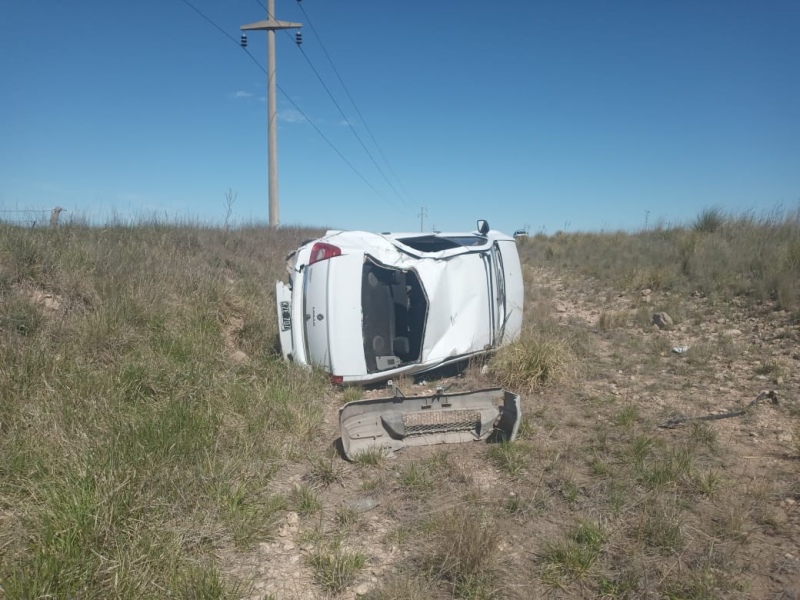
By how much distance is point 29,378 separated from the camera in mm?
4172

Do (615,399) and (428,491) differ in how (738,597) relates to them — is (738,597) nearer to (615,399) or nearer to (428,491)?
(428,491)

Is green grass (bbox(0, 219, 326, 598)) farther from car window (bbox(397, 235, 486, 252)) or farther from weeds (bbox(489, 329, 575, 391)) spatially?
car window (bbox(397, 235, 486, 252))

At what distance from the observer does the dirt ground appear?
8.89 ft

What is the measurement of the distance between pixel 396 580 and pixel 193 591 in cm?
96

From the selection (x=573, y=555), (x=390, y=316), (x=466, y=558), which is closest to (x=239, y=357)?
(x=390, y=316)

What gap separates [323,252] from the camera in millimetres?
5438

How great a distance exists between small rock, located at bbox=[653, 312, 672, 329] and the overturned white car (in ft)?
11.7

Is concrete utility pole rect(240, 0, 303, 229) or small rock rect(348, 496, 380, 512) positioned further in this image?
concrete utility pole rect(240, 0, 303, 229)

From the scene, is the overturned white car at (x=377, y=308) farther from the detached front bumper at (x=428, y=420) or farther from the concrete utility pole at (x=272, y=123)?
the concrete utility pole at (x=272, y=123)

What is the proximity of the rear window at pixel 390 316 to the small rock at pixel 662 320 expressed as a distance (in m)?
4.36

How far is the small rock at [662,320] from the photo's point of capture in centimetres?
828

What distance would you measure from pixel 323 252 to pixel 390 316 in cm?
112

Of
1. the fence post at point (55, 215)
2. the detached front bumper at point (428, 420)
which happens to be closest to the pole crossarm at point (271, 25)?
the fence post at point (55, 215)

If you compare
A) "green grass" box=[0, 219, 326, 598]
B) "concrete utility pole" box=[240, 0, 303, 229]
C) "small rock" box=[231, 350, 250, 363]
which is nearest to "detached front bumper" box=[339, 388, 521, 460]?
"green grass" box=[0, 219, 326, 598]
